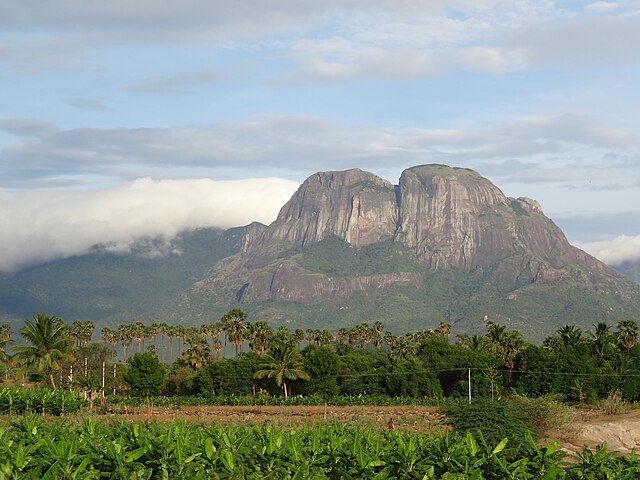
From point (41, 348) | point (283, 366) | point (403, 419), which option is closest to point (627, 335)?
point (283, 366)

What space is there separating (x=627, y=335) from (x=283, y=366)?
4663 cm

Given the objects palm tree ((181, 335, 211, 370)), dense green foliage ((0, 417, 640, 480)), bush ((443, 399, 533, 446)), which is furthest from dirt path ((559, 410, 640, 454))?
palm tree ((181, 335, 211, 370))

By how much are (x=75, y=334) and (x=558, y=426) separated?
115883 millimetres

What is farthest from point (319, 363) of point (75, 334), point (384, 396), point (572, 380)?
point (75, 334)

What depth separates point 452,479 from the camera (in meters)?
13.6

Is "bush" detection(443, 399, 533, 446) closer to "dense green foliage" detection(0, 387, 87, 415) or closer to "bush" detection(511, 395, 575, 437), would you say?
"bush" detection(511, 395, 575, 437)

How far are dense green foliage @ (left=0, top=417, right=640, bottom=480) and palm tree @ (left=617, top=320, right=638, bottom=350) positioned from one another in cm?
A: 9131

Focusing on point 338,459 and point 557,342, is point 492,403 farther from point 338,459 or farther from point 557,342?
point 557,342

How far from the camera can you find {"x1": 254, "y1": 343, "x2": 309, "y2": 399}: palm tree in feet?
268

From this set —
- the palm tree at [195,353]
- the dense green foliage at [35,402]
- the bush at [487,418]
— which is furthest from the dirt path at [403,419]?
the palm tree at [195,353]

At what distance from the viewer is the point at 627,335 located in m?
99.9

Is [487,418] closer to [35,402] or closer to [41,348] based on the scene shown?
[35,402]

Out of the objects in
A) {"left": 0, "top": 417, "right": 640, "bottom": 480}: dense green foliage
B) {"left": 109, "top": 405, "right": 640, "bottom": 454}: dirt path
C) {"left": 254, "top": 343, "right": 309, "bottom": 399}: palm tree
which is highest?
{"left": 0, "top": 417, "right": 640, "bottom": 480}: dense green foliage

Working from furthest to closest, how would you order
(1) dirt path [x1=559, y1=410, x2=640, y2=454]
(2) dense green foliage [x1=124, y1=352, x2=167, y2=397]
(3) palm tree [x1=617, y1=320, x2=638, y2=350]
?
(3) palm tree [x1=617, y1=320, x2=638, y2=350]
(2) dense green foliage [x1=124, y1=352, x2=167, y2=397]
(1) dirt path [x1=559, y1=410, x2=640, y2=454]
